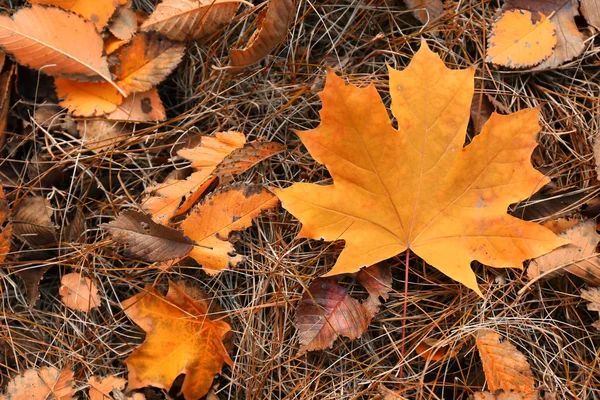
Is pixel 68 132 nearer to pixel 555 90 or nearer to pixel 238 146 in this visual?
pixel 238 146

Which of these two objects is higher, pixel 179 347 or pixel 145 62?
pixel 145 62

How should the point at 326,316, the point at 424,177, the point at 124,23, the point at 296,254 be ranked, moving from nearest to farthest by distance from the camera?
the point at 424,177, the point at 326,316, the point at 296,254, the point at 124,23

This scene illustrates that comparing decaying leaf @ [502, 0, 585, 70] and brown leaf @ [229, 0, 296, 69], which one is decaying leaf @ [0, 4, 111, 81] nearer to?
brown leaf @ [229, 0, 296, 69]

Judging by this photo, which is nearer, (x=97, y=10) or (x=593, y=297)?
(x=593, y=297)

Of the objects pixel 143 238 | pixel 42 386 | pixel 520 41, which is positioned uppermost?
pixel 520 41

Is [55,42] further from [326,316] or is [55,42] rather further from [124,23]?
[326,316]

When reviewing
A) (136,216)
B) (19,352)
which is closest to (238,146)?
(136,216)

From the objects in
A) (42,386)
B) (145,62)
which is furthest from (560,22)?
(42,386)
